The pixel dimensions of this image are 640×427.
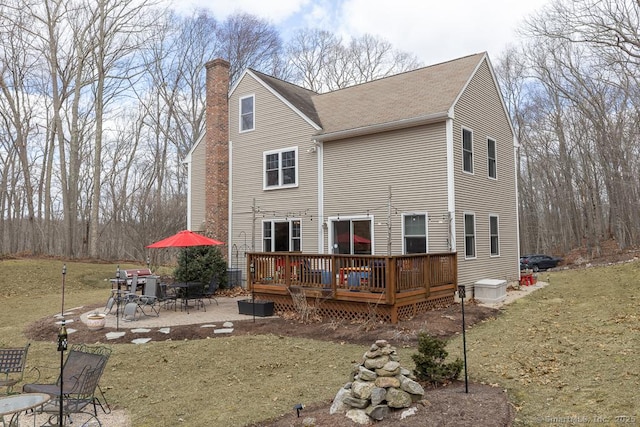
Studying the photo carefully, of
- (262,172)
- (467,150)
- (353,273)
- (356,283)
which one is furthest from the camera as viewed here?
(262,172)

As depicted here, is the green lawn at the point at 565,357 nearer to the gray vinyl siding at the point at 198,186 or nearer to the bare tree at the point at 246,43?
the gray vinyl siding at the point at 198,186

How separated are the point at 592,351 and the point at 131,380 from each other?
22.9 feet

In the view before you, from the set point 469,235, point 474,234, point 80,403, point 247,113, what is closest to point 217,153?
point 247,113

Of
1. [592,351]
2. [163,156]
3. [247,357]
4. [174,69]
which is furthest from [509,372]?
[174,69]

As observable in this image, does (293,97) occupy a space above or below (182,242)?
above

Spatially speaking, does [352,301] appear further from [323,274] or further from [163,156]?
[163,156]

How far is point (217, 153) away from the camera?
55.1ft

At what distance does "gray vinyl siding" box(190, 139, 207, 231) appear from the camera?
17.7m

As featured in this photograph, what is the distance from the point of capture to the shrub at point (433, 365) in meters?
5.27

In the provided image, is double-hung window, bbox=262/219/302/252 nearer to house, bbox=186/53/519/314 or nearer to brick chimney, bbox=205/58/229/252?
house, bbox=186/53/519/314

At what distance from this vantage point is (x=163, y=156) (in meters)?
28.9

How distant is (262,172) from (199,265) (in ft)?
13.3

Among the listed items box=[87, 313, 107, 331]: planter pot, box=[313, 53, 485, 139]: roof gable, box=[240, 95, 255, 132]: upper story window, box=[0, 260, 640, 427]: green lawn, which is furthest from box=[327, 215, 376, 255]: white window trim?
box=[87, 313, 107, 331]: planter pot

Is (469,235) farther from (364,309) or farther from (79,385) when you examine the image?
(79,385)
